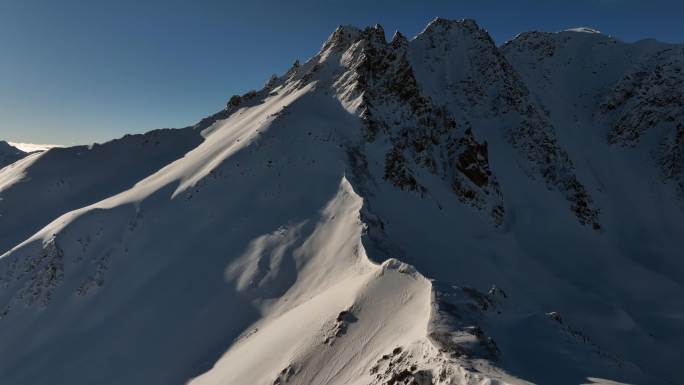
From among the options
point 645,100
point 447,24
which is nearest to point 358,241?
point 447,24

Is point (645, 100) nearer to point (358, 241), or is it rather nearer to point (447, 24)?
point (447, 24)

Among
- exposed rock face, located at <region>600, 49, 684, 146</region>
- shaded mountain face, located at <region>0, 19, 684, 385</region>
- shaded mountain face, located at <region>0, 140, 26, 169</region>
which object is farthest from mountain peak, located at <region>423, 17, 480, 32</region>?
shaded mountain face, located at <region>0, 140, 26, 169</region>

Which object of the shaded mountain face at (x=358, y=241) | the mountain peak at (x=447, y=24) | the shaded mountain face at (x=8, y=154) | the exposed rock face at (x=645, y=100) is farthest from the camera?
the mountain peak at (x=447, y=24)

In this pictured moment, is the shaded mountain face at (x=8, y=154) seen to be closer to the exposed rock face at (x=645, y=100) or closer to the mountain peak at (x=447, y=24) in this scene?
the mountain peak at (x=447, y=24)

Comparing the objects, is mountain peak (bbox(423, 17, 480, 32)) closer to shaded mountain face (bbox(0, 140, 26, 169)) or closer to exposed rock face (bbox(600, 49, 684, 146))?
exposed rock face (bbox(600, 49, 684, 146))

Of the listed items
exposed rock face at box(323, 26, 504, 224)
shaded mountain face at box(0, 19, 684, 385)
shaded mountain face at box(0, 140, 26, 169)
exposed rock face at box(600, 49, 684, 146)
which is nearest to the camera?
shaded mountain face at box(0, 19, 684, 385)

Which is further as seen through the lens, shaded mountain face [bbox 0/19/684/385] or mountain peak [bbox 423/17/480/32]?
mountain peak [bbox 423/17/480/32]

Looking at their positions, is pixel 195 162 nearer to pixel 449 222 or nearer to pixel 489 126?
pixel 449 222

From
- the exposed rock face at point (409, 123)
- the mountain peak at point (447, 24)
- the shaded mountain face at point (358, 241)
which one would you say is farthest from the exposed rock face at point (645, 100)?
the exposed rock face at point (409, 123)
